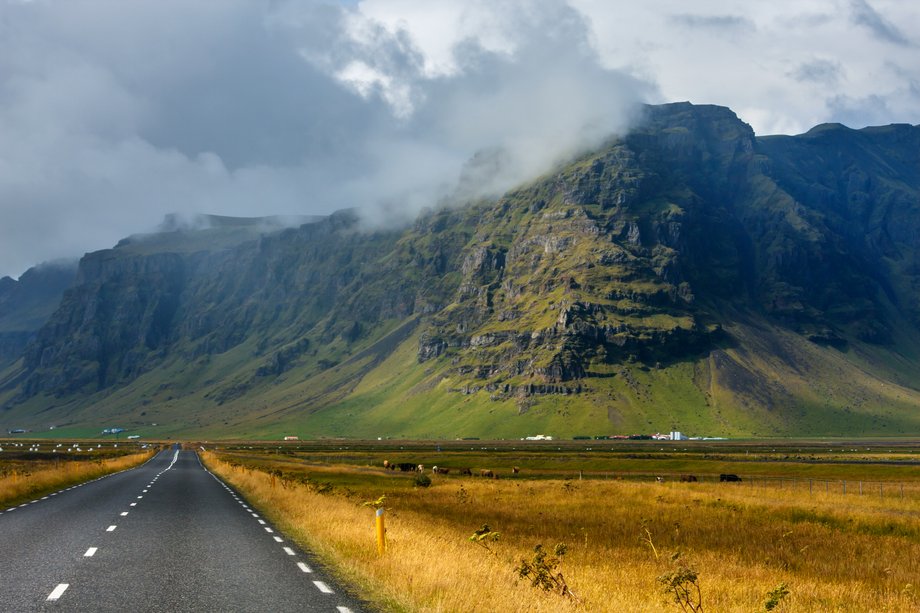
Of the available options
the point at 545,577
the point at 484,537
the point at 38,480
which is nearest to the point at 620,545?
the point at 484,537

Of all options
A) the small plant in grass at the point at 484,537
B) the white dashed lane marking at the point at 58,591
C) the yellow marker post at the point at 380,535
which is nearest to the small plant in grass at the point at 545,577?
the small plant in grass at the point at 484,537

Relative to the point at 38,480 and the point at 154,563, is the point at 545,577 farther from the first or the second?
the point at 38,480

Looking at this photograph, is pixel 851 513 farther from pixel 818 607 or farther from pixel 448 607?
pixel 448 607

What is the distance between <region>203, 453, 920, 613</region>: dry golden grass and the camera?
682 inches

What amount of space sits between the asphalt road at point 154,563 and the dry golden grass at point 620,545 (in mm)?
1478

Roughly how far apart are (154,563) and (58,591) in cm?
408

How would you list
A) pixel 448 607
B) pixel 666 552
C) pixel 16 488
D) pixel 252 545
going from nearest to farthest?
1. pixel 448 607
2. pixel 252 545
3. pixel 666 552
4. pixel 16 488

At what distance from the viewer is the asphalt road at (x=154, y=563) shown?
1564 centimetres

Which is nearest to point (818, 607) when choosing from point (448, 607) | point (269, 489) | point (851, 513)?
point (448, 607)

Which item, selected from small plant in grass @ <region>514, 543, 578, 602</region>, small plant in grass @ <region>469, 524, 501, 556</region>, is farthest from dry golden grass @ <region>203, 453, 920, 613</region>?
small plant in grass @ <region>469, 524, 501, 556</region>

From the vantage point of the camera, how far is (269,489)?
4484 centimetres

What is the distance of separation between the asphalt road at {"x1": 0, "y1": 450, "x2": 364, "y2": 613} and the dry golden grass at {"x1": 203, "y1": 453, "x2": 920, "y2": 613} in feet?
4.85

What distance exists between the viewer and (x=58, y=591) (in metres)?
16.3

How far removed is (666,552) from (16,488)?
115ft
